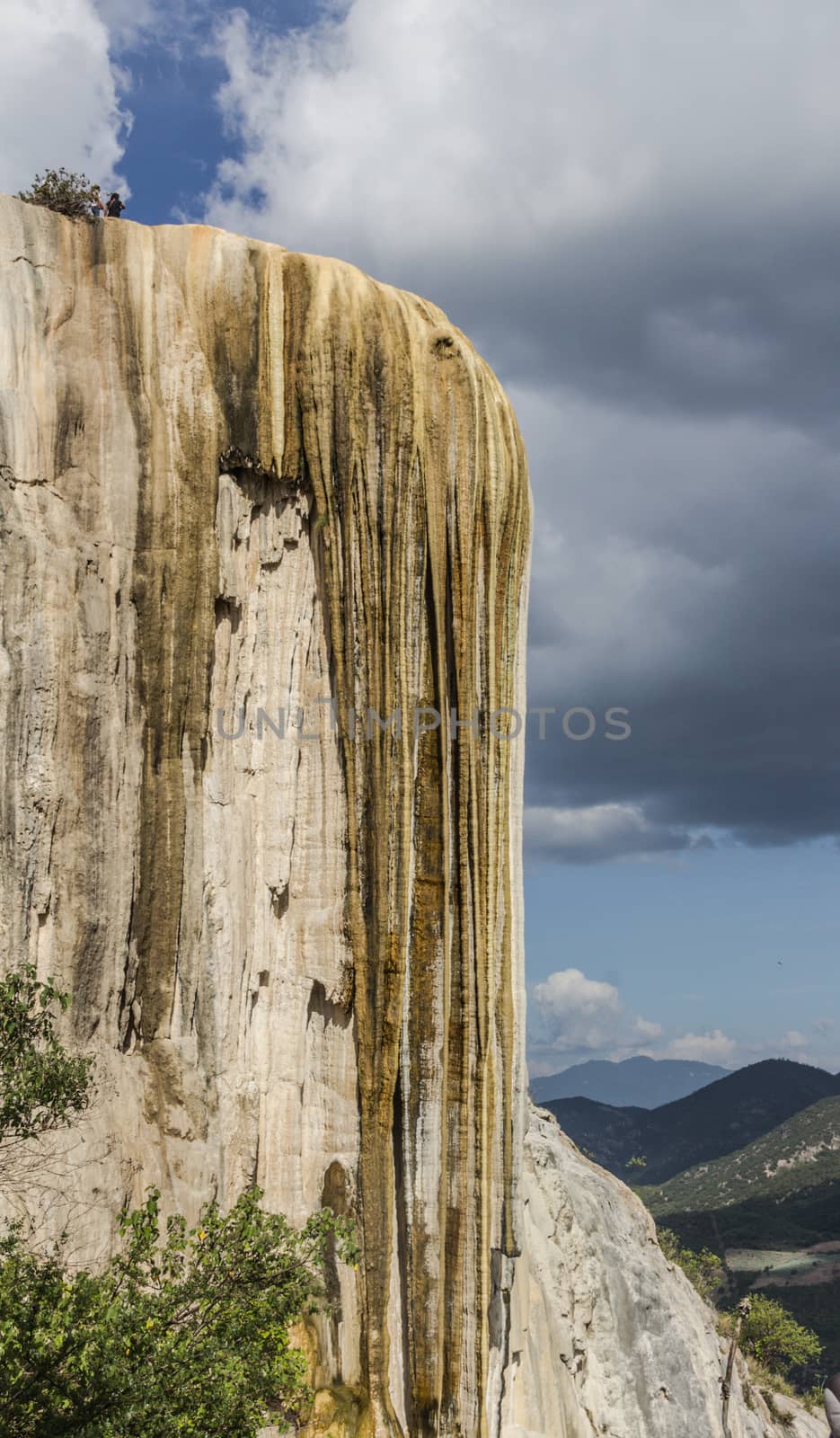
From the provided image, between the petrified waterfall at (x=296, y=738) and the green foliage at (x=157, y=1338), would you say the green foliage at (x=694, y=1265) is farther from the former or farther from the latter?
the green foliage at (x=157, y=1338)

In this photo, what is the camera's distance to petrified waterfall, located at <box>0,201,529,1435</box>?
1514 centimetres

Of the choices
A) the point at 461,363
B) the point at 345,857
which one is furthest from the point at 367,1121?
the point at 461,363

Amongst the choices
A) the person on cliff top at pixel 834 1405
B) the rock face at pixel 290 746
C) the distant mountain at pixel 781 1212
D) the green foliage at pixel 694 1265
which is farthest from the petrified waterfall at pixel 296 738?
the distant mountain at pixel 781 1212

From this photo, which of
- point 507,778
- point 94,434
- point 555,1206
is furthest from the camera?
point 555,1206

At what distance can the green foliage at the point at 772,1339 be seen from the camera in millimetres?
40656

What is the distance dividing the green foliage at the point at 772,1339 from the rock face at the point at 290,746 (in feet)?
87.5

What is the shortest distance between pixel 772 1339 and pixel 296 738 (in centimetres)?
3451

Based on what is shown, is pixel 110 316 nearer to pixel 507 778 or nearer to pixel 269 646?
pixel 269 646

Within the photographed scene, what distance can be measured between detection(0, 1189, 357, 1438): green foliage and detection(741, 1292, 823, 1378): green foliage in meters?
34.4

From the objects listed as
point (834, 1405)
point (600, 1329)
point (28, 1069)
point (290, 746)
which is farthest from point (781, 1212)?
point (28, 1069)

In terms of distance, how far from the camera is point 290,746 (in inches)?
664

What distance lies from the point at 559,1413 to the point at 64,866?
1365cm

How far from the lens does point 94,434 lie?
15398mm

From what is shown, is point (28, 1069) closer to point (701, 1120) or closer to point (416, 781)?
point (416, 781)
